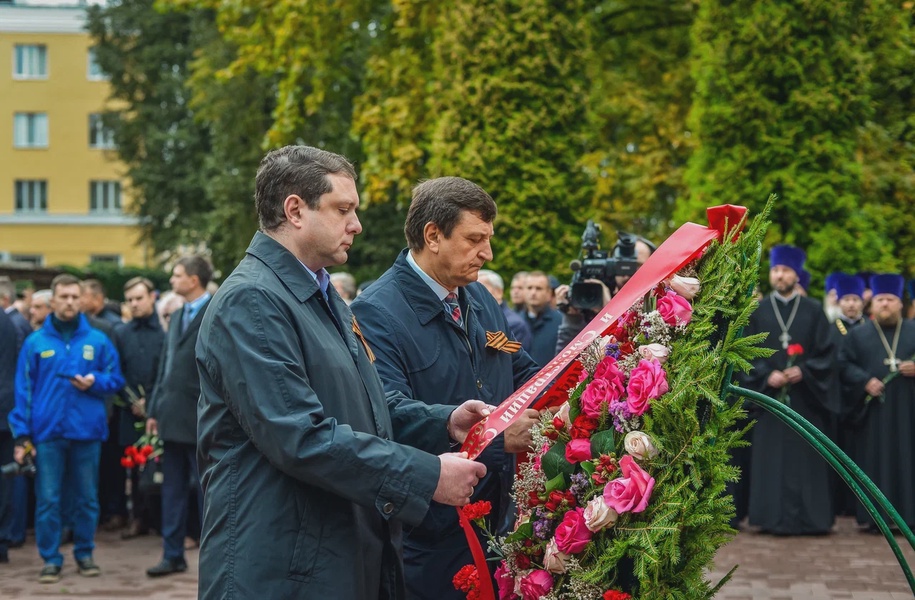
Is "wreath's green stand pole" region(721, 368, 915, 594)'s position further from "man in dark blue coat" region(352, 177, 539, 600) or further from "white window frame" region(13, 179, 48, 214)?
"white window frame" region(13, 179, 48, 214)

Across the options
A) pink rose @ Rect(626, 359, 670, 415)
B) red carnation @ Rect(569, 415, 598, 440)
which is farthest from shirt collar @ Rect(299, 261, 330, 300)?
A: pink rose @ Rect(626, 359, 670, 415)

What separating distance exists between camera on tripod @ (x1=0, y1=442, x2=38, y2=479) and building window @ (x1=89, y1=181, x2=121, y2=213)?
145 feet

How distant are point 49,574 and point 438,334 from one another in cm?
588

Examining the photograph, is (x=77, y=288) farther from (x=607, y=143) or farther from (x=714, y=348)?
(x=607, y=143)

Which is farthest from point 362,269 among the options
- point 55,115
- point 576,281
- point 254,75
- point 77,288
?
point 55,115

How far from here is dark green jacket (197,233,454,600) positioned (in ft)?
10.6

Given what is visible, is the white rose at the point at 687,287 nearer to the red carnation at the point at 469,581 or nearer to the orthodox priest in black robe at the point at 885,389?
the red carnation at the point at 469,581

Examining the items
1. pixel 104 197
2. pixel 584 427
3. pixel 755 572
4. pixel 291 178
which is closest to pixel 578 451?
pixel 584 427

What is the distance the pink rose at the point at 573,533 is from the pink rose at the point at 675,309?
23.4 inches

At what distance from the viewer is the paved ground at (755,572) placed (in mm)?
8344

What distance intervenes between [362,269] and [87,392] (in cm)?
1836

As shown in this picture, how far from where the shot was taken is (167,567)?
9172mm

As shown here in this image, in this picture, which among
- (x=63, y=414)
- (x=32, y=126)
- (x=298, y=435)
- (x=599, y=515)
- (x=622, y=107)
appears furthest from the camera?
(x=32, y=126)

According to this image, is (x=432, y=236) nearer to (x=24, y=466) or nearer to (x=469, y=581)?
(x=469, y=581)
